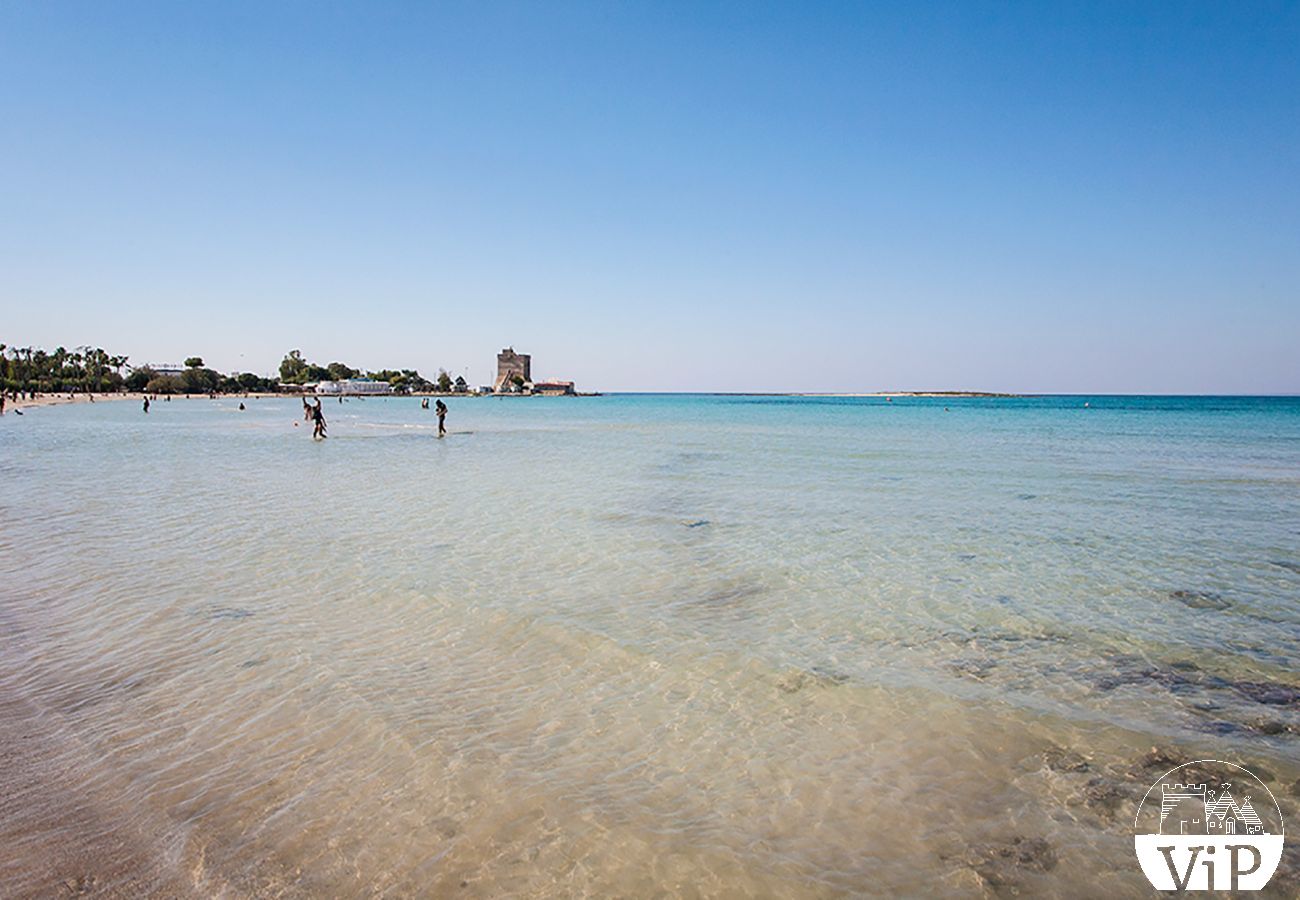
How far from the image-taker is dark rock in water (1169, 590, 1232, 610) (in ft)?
28.1

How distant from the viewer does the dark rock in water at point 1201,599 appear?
856cm

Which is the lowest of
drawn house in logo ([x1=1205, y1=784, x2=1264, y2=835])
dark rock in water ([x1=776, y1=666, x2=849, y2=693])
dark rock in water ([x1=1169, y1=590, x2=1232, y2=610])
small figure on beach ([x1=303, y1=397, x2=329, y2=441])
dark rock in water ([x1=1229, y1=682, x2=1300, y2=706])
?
drawn house in logo ([x1=1205, y1=784, x2=1264, y2=835])

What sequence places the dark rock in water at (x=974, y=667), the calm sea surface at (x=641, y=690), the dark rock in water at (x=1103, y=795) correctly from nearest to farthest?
1. the calm sea surface at (x=641, y=690)
2. the dark rock in water at (x=1103, y=795)
3. the dark rock in water at (x=974, y=667)

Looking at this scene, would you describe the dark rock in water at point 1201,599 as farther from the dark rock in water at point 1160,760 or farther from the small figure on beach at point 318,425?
the small figure on beach at point 318,425

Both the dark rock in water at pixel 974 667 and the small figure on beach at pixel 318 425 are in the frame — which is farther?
the small figure on beach at pixel 318 425

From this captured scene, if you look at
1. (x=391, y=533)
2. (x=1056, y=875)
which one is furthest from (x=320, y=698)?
(x=391, y=533)

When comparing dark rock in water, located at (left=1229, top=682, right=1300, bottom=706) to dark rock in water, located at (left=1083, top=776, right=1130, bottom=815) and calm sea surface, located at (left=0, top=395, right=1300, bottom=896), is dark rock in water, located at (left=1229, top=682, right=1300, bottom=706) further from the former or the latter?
dark rock in water, located at (left=1083, top=776, right=1130, bottom=815)

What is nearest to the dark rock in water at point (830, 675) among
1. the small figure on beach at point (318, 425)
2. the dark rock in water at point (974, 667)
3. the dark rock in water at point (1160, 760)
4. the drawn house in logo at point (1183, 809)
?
the dark rock in water at point (974, 667)

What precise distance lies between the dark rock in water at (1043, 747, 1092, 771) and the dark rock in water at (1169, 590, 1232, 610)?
5030mm

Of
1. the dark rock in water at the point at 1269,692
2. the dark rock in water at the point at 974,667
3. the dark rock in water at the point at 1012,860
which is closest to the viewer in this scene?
the dark rock in water at the point at 1012,860

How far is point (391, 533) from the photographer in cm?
1285

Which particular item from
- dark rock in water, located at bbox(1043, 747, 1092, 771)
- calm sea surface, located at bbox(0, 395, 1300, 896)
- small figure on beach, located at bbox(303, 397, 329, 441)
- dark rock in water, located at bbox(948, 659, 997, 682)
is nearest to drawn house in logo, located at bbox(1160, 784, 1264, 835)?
calm sea surface, located at bbox(0, 395, 1300, 896)

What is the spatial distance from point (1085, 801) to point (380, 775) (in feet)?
15.0

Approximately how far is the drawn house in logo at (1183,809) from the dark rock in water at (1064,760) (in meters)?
0.46
